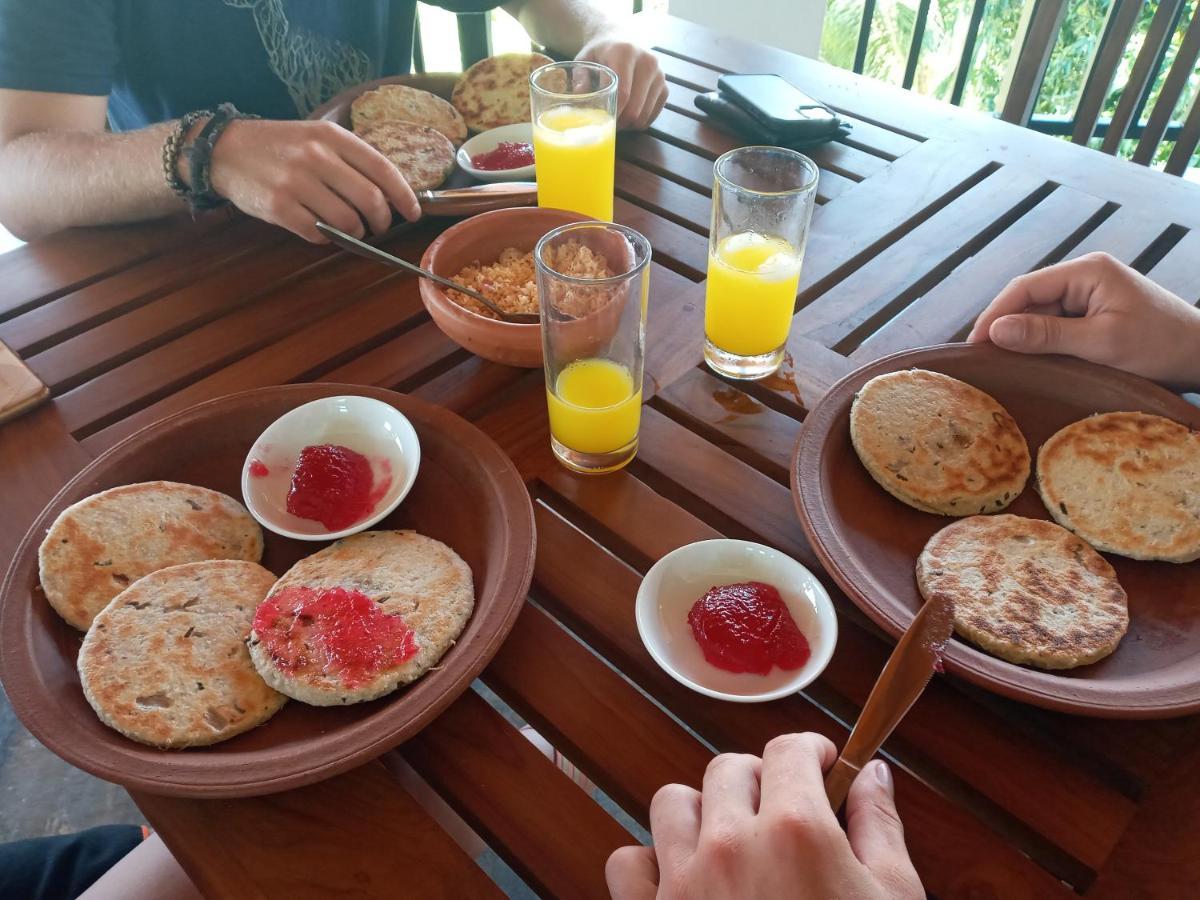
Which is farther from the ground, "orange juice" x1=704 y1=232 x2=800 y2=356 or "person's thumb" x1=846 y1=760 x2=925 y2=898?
"orange juice" x1=704 y1=232 x2=800 y2=356

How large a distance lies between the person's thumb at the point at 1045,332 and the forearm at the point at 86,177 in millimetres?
1407

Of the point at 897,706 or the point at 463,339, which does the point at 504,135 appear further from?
the point at 897,706

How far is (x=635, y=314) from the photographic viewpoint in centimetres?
107

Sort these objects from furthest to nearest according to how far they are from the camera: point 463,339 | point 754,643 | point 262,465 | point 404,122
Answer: point 404,122 → point 463,339 → point 262,465 → point 754,643

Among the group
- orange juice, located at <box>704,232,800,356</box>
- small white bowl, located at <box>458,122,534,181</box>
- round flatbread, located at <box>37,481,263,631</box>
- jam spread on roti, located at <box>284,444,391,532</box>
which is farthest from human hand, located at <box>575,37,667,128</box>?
round flatbread, located at <box>37,481,263,631</box>

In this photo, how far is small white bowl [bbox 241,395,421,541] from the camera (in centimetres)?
103

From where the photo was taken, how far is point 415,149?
1651 millimetres

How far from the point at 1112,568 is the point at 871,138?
3.99 ft

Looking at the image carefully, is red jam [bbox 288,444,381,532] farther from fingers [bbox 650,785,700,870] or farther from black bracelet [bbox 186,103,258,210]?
black bracelet [bbox 186,103,258,210]

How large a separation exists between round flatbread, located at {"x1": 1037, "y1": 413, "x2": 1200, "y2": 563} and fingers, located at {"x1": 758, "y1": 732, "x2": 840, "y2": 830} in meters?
0.49

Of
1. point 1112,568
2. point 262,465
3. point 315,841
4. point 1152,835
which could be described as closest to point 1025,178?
point 1112,568

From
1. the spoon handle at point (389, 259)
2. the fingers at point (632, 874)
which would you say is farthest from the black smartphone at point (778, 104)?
the fingers at point (632, 874)

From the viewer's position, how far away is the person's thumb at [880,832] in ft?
2.17

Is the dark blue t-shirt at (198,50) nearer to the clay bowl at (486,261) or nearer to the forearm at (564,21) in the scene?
the forearm at (564,21)
